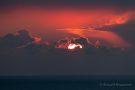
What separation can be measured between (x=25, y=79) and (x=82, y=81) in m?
11.2

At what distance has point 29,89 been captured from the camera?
84000mm

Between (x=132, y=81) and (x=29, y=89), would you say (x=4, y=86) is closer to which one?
(x=29, y=89)

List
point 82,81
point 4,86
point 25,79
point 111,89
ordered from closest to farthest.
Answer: point 111,89
point 4,86
point 25,79
point 82,81

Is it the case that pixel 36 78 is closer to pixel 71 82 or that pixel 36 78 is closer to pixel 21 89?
pixel 71 82

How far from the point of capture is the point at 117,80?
96.2m

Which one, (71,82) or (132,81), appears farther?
(71,82)

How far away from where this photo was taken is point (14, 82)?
100 m

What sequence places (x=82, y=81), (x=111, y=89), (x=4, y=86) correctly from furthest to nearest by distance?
(x=82, y=81)
(x=4, y=86)
(x=111, y=89)

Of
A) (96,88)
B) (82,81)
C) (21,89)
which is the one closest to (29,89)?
(21,89)

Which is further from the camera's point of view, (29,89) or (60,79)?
(60,79)

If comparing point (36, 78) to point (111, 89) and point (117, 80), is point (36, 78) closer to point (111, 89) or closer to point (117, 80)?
point (117, 80)

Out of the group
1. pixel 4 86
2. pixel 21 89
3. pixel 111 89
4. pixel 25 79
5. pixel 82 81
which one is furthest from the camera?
pixel 82 81

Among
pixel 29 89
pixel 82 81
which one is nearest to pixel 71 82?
pixel 82 81

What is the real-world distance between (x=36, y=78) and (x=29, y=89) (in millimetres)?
18068
